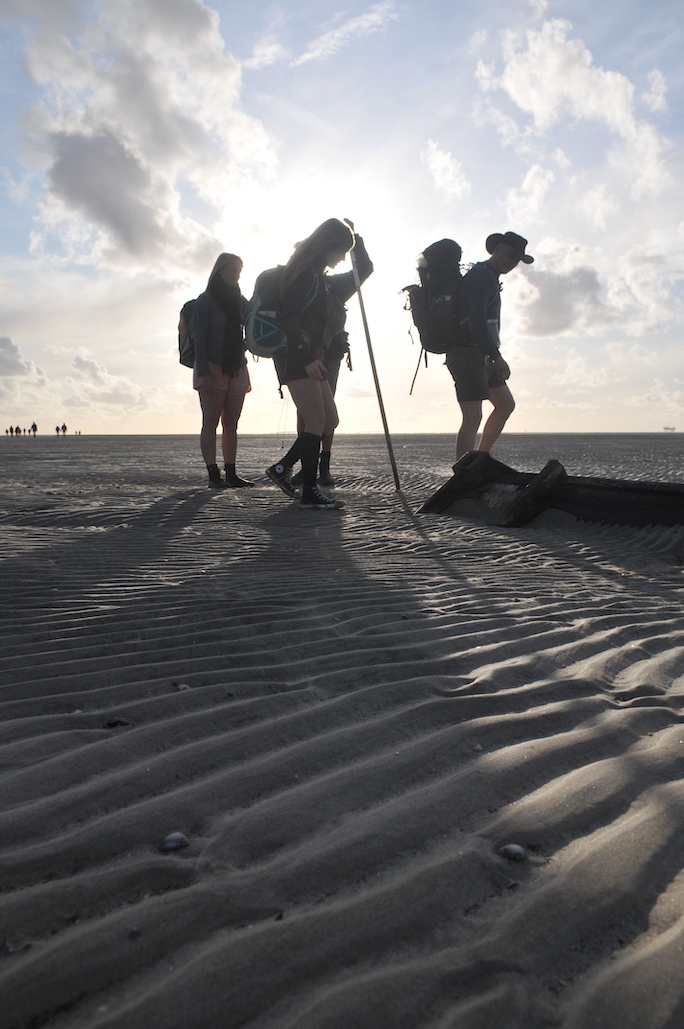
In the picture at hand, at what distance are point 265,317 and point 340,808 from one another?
481 cm

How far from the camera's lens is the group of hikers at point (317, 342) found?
5.50 meters

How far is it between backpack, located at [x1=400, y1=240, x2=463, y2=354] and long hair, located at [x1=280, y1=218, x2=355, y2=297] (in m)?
1.22

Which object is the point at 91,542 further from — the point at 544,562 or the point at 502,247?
the point at 502,247

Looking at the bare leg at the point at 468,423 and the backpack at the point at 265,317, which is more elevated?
the backpack at the point at 265,317

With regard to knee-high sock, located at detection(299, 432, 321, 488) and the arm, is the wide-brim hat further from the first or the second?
knee-high sock, located at detection(299, 432, 321, 488)

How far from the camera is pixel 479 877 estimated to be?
1177mm

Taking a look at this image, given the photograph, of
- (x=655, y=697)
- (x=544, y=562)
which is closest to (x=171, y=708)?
(x=655, y=697)

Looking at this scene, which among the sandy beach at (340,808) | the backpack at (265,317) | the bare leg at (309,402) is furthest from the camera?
the bare leg at (309,402)

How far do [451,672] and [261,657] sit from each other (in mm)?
642

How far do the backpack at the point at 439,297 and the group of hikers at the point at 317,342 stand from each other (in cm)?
1

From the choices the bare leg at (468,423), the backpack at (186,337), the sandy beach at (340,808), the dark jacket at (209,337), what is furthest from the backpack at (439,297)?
the sandy beach at (340,808)

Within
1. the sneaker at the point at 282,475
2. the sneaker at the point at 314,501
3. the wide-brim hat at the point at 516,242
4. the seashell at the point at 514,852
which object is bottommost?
the seashell at the point at 514,852

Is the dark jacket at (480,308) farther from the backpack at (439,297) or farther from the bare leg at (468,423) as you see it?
the bare leg at (468,423)

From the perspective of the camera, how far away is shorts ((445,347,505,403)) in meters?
6.27
